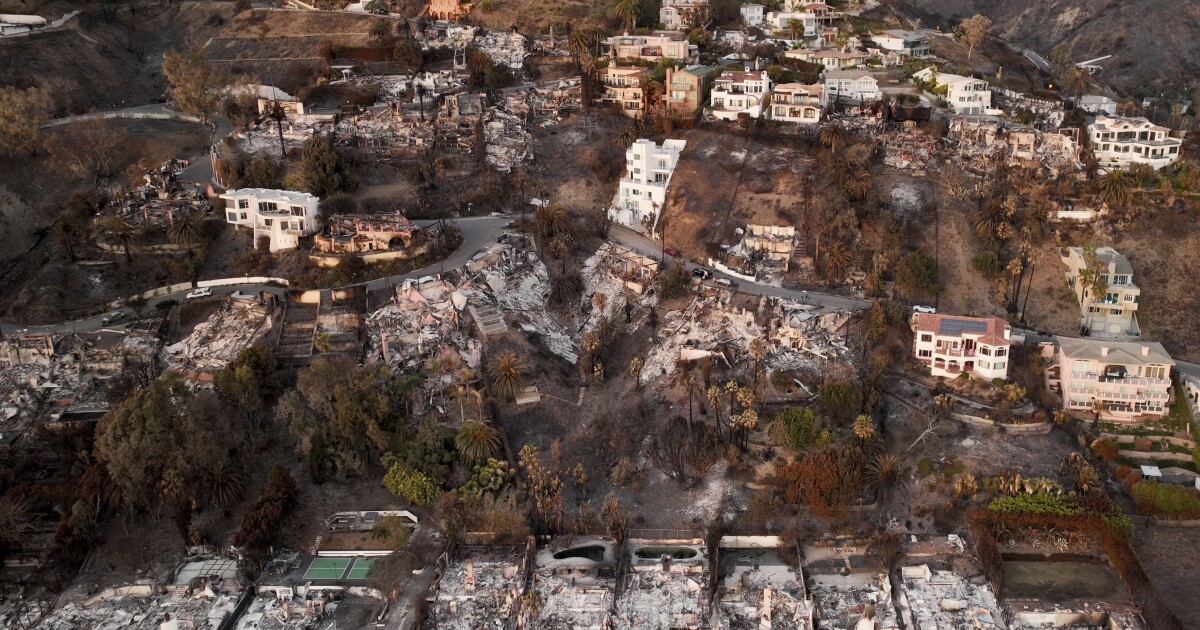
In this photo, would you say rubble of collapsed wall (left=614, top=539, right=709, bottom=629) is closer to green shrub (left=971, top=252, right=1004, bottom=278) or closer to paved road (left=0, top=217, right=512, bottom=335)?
paved road (left=0, top=217, right=512, bottom=335)

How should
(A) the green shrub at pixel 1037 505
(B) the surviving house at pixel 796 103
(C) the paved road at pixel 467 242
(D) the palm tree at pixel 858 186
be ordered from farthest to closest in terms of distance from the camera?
1. (B) the surviving house at pixel 796 103
2. (D) the palm tree at pixel 858 186
3. (C) the paved road at pixel 467 242
4. (A) the green shrub at pixel 1037 505

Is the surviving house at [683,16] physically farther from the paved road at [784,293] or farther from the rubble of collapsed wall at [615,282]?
the rubble of collapsed wall at [615,282]

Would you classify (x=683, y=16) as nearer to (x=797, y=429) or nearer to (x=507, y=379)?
(x=507, y=379)

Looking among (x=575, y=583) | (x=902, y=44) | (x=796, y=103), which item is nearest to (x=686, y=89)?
(x=796, y=103)

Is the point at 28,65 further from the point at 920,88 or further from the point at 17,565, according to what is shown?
the point at 920,88

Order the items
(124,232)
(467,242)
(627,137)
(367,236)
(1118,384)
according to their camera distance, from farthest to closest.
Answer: (627,137) → (467,242) → (124,232) → (367,236) → (1118,384)

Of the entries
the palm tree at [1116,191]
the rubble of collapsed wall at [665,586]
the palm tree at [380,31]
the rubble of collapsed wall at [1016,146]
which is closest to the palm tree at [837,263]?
the rubble of collapsed wall at [1016,146]

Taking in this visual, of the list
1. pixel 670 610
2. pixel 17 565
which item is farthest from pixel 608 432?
pixel 17 565
